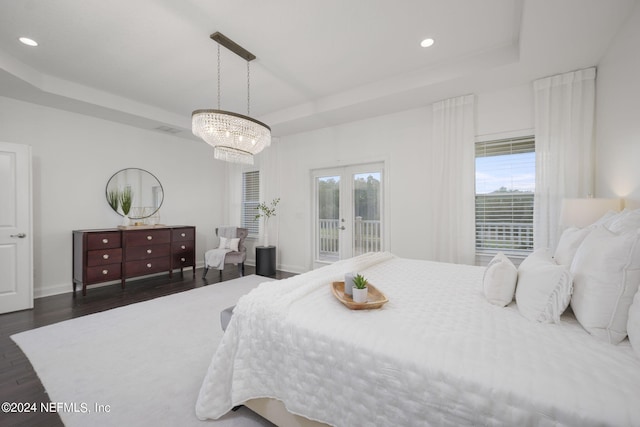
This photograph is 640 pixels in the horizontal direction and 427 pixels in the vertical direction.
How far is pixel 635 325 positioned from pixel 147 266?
5405mm

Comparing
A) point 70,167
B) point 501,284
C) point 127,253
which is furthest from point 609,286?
point 70,167

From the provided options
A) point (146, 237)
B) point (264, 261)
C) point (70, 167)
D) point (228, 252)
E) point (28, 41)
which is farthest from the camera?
point (264, 261)

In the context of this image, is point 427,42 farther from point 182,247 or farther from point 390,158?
point 182,247

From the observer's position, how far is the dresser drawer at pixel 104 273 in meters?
3.91

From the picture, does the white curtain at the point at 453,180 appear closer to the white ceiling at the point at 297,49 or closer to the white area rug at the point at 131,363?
the white ceiling at the point at 297,49

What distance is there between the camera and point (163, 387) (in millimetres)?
1882

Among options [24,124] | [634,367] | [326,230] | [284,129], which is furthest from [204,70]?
[634,367]

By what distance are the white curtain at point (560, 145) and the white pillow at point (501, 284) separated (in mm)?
2181

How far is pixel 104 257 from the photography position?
13.2 ft

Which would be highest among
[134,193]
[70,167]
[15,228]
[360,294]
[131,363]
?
[70,167]

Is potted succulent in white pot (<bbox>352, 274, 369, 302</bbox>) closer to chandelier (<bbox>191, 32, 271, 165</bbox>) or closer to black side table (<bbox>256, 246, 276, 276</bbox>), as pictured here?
chandelier (<bbox>191, 32, 271, 165</bbox>)

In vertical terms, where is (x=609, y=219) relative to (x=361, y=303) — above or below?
above

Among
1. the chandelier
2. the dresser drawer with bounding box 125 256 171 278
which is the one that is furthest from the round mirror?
the chandelier

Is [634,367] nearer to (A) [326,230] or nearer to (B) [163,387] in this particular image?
(B) [163,387]
